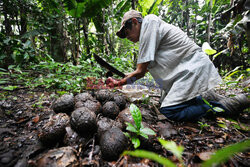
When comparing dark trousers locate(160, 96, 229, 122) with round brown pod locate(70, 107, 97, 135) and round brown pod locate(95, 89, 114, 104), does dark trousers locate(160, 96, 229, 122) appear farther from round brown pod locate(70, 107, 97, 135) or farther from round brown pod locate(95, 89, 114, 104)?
round brown pod locate(70, 107, 97, 135)

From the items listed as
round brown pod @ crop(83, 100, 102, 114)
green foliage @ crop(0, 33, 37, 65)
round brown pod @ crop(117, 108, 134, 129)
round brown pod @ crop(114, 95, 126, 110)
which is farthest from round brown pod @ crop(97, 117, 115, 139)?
green foliage @ crop(0, 33, 37, 65)

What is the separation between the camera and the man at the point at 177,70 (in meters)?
1.83

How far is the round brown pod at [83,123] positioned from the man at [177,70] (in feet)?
2.89

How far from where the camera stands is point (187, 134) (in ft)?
4.92

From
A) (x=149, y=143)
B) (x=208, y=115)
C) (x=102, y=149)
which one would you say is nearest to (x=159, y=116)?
(x=208, y=115)

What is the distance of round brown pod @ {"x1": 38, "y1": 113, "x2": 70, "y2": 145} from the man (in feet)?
3.27

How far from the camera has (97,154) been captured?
111 cm

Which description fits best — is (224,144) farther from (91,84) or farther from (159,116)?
(91,84)

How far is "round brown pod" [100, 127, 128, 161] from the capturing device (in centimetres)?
103

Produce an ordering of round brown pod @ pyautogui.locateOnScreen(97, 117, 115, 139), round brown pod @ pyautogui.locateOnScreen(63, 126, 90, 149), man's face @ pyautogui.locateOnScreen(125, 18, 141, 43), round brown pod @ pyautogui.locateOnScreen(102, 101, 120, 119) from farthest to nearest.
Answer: man's face @ pyautogui.locateOnScreen(125, 18, 141, 43) → round brown pod @ pyautogui.locateOnScreen(102, 101, 120, 119) → round brown pod @ pyautogui.locateOnScreen(97, 117, 115, 139) → round brown pod @ pyautogui.locateOnScreen(63, 126, 90, 149)

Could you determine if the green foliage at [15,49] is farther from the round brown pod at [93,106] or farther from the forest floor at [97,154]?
the round brown pod at [93,106]

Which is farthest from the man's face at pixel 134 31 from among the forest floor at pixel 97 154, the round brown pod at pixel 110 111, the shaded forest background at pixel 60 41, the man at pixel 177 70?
the forest floor at pixel 97 154

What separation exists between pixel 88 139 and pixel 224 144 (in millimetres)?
1427

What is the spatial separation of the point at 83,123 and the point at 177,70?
66.8 inches
